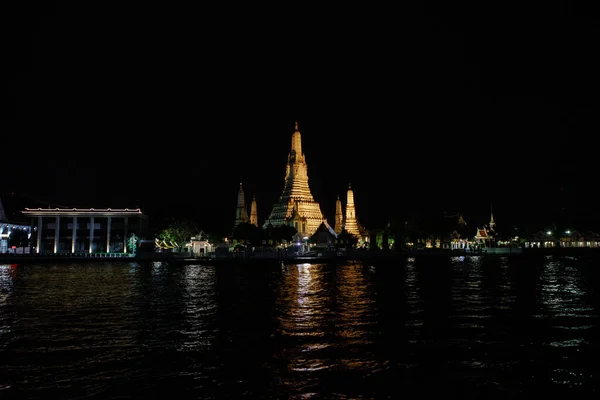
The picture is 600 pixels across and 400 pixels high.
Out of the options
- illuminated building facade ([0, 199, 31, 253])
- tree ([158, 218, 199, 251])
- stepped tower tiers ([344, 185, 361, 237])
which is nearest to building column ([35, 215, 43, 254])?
illuminated building facade ([0, 199, 31, 253])

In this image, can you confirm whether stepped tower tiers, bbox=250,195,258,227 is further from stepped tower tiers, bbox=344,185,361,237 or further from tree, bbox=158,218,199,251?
tree, bbox=158,218,199,251

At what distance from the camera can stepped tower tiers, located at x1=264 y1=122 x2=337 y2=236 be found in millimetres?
116375

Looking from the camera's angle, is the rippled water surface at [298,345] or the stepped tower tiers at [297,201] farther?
the stepped tower tiers at [297,201]

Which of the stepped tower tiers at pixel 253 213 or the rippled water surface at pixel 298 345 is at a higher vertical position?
the stepped tower tiers at pixel 253 213

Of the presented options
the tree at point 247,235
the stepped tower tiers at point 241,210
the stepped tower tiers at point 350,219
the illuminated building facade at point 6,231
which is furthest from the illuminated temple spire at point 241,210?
the illuminated building facade at point 6,231

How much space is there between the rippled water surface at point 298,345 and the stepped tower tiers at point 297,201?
287 feet

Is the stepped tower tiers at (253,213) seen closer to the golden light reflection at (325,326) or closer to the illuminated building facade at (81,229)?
the illuminated building facade at (81,229)

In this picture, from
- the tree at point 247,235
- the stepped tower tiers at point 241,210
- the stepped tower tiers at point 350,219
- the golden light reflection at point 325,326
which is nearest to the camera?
the golden light reflection at point 325,326

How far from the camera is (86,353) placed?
47.0 ft

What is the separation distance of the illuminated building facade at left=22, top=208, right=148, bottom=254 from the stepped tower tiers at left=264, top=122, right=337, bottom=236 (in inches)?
1409

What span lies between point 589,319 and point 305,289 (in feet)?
52.8

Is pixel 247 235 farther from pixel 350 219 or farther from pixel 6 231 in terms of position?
pixel 6 231

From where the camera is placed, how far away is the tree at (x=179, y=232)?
7875cm

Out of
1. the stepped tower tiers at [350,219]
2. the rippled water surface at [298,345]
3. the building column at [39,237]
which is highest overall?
the stepped tower tiers at [350,219]
